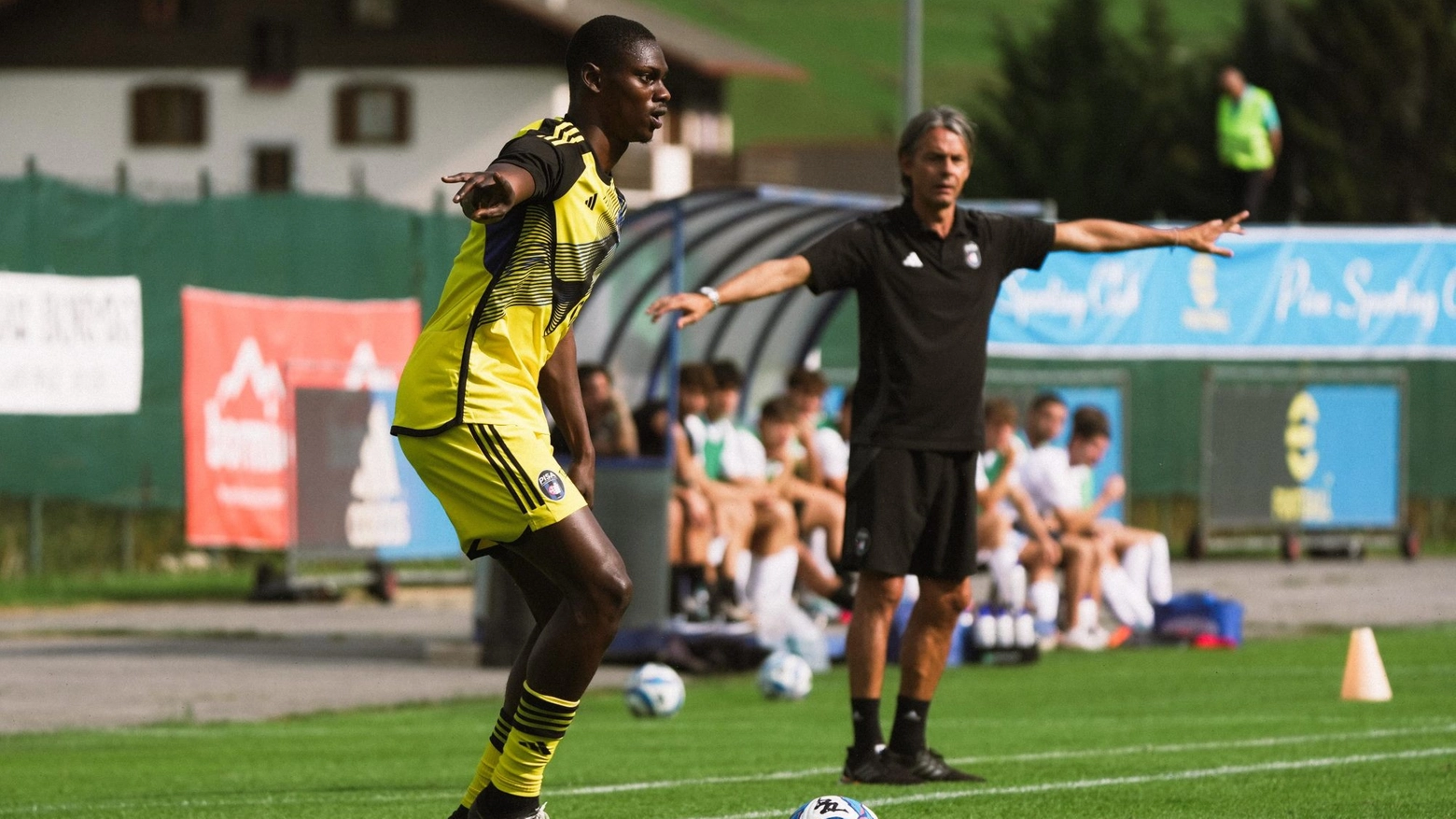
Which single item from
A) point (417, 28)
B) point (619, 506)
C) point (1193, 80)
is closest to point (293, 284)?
point (619, 506)

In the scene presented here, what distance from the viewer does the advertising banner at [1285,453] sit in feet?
74.3

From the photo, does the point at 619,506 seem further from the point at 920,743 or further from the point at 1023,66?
the point at 1023,66

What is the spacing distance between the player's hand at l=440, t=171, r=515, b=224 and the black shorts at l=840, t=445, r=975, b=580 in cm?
280

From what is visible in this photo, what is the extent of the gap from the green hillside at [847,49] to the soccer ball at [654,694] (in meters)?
142

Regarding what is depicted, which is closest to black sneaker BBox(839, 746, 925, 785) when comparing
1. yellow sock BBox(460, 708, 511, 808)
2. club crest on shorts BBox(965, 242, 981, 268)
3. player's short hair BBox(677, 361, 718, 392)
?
club crest on shorts BBox(965, 242, 981, 268)

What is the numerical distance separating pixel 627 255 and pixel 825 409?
3644 millimetres

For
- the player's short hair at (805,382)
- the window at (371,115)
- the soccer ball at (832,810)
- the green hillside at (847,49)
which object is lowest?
the soccer ball at (832,810)

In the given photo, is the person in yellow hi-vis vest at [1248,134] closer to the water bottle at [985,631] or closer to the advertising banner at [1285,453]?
the advertising banner at [1285,453]

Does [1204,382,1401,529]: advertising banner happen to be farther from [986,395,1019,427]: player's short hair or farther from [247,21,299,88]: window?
[247,21,299,88]: window

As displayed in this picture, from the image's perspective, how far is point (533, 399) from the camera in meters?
6.73

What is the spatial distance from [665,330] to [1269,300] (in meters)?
7.43

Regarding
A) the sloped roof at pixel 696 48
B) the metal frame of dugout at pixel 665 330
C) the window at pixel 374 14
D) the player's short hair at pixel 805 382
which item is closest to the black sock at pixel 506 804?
the metal frame of dugout at pixel 665 330

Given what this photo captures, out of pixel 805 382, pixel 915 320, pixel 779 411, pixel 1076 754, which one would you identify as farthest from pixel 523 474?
pixel 805 382

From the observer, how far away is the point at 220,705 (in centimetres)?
1288
